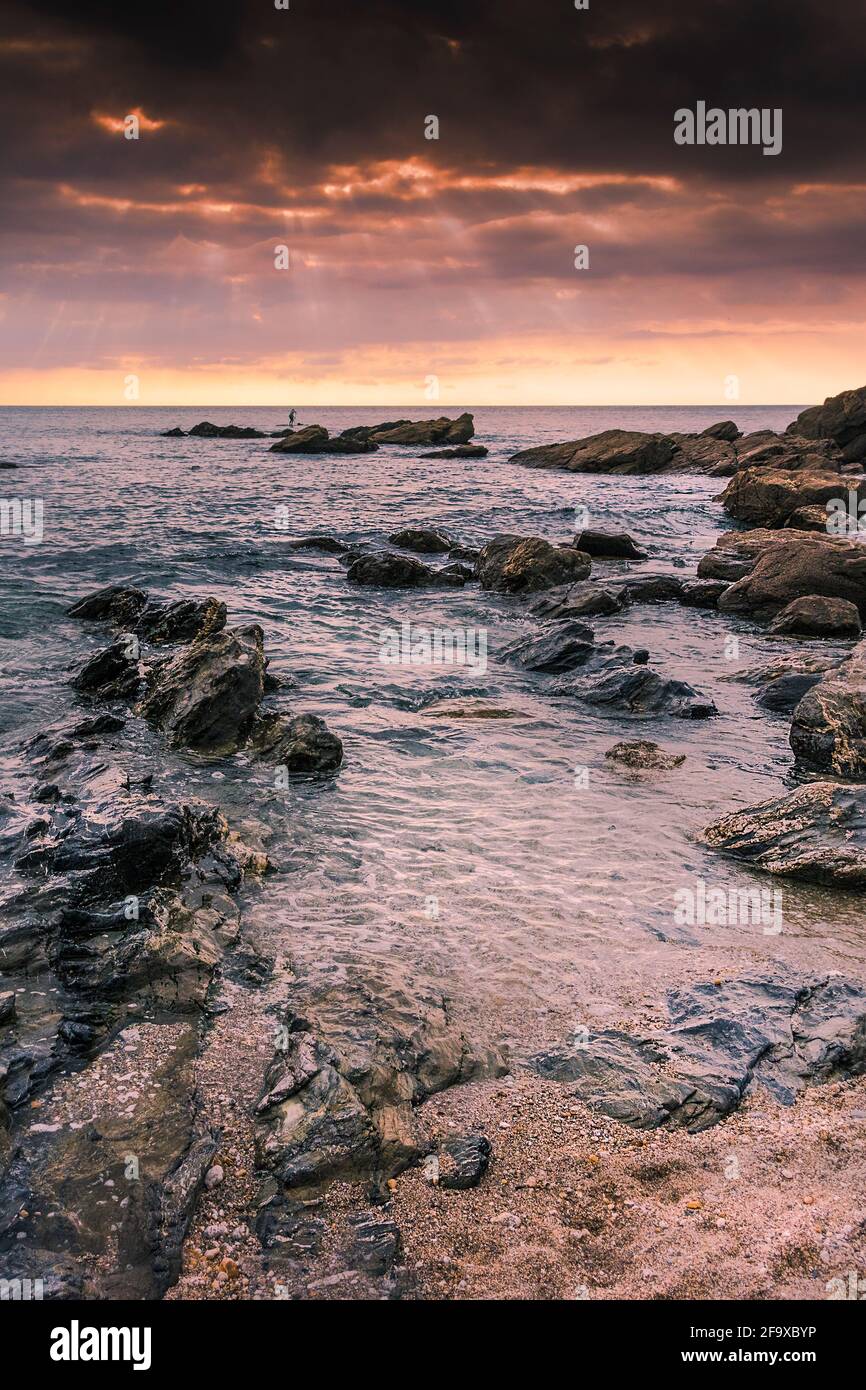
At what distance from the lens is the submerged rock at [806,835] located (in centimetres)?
719

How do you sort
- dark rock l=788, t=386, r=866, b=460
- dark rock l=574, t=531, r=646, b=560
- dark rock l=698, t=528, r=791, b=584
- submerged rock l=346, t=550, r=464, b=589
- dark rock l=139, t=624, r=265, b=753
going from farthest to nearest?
dark rock l=788, t=386, r=866, b=460 → dark rock l=574, t=531, r=646, b=560 → submerged rock l=346, t=550, r=464, b=589 → dark rock l=698, t=528, r=791, b=584 → dark rock l=139, t=624, r=265, b=753

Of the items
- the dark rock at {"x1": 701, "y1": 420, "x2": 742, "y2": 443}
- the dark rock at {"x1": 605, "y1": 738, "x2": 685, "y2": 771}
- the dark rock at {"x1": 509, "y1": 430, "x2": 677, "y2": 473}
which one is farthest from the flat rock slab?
the dark rock at {"x1": 701, "y1": 420, "x2": 742, "y2": 443}

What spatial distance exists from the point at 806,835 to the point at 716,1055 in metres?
3.22

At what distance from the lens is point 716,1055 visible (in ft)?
16.6

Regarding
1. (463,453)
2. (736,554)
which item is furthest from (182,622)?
(463,453)

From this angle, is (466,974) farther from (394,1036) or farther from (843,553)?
(843,553)

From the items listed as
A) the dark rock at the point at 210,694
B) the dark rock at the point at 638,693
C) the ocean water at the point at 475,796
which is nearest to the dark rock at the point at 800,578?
the ocean water at the point at 475,796

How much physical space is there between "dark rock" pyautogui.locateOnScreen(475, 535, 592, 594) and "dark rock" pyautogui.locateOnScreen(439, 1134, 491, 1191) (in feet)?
55.9

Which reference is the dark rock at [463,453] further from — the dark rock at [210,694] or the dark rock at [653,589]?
the dark rock at [210,694]

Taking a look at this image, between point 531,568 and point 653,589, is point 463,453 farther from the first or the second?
point 653,589

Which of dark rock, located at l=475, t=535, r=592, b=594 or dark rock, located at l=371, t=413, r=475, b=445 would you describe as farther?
dark rock, located at l=371, t=413, r=475, b=445

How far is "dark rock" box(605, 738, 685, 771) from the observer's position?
392 inches

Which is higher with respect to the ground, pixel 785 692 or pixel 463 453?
pixel 463 453

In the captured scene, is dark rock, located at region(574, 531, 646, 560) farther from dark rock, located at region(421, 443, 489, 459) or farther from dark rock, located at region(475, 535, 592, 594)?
dark rock, located at region(421, 443, 489, 459)
